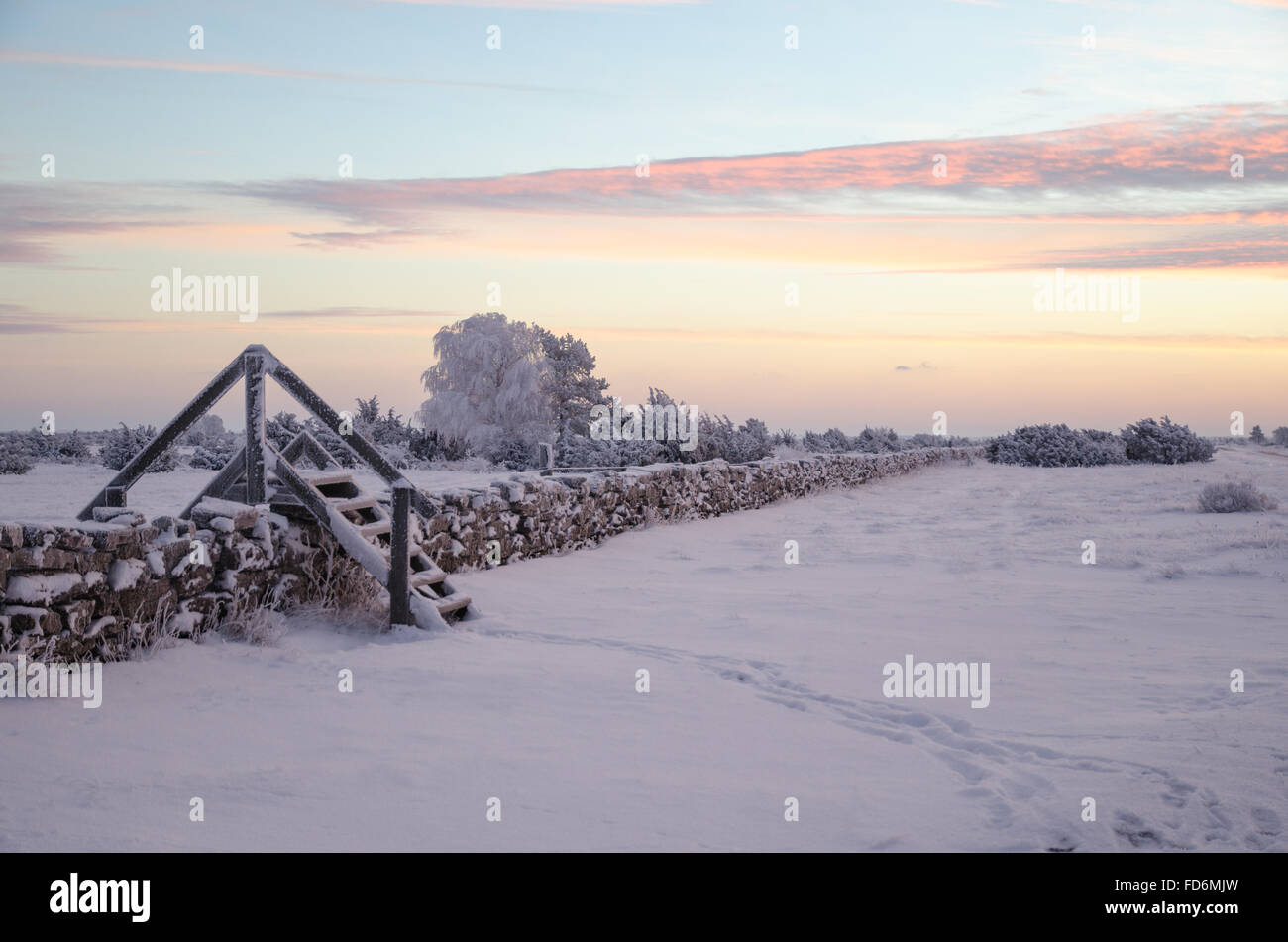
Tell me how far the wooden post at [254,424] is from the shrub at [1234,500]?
1462 centimetres

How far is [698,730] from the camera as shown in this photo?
4672 mm

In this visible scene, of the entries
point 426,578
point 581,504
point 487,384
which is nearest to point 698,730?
point 426,578

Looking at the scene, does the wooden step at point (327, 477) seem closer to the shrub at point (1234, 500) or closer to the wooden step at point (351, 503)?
the wooden step at point (351, 503)

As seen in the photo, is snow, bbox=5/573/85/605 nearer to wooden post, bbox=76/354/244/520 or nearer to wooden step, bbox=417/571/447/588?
wooden post, bbox=76/354/244/520

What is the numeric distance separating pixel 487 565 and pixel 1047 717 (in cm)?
626

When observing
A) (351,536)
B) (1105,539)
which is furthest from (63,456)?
(1105,539)

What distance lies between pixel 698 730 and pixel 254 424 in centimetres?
426

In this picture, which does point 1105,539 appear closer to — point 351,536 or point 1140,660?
point 1140,660

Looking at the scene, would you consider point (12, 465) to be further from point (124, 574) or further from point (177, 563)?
point (124, 574)

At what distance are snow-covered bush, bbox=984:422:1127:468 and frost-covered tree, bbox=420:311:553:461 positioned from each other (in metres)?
20.3

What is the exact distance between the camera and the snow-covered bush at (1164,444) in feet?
115

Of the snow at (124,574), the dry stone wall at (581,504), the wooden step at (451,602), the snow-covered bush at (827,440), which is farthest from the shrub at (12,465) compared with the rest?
the snow-covered bush at (827,440)

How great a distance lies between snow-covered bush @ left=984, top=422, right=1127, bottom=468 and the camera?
35656mm
